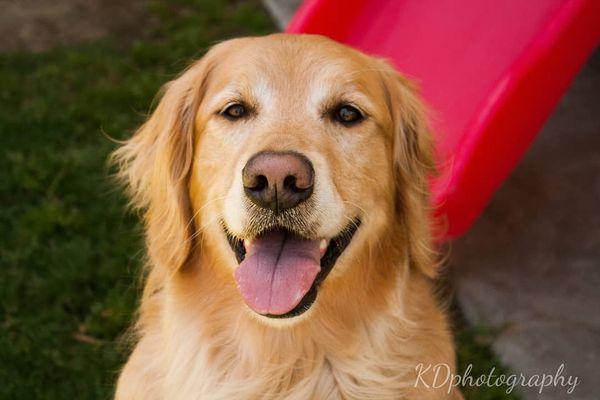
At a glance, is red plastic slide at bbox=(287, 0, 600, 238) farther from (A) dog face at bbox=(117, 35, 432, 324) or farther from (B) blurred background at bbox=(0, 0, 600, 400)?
(A) dog face at bbox=(117, 35, 432, 324)

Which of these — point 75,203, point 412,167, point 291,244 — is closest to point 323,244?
point 291,244

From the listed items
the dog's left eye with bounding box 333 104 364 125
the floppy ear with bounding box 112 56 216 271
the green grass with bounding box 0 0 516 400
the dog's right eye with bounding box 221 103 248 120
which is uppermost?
the dog's left eye with bounding box 333 104 364 125

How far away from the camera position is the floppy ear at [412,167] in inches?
119

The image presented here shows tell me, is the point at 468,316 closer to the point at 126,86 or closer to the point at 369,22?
the point at 369,22

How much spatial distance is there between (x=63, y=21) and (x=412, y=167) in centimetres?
458

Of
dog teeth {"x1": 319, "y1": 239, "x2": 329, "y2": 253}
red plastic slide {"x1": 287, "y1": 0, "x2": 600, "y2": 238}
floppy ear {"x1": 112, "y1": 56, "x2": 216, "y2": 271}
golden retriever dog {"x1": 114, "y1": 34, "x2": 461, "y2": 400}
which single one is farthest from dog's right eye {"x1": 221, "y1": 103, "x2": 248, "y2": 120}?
red plastic slide {"x1": 287, "y1": 0, "x2": 600, "y2": 238}

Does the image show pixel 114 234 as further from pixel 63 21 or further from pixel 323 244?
pixel 63 21

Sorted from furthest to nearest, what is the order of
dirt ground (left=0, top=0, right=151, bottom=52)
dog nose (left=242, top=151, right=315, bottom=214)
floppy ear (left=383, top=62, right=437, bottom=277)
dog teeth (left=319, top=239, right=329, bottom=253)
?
1. dirt ground (left=0, top=0, right=151, bottom=52)
2. floppy ear (left=383, top=62, right=437, bottom=277)
3. dog teeth (left=319, top=239, right=329, bottom=253)
4. dog nose (left=242, top=151, right=315, bottom=214)

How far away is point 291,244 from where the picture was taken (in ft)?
8.72

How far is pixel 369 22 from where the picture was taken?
4.92m

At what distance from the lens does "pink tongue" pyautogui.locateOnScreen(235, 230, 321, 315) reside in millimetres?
2580

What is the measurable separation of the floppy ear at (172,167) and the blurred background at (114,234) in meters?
1.29

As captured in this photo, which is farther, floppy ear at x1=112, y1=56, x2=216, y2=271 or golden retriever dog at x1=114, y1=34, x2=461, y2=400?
floppy ear at x1=112, y1=56, x2=216, y2=271

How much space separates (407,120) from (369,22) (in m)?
1.98
